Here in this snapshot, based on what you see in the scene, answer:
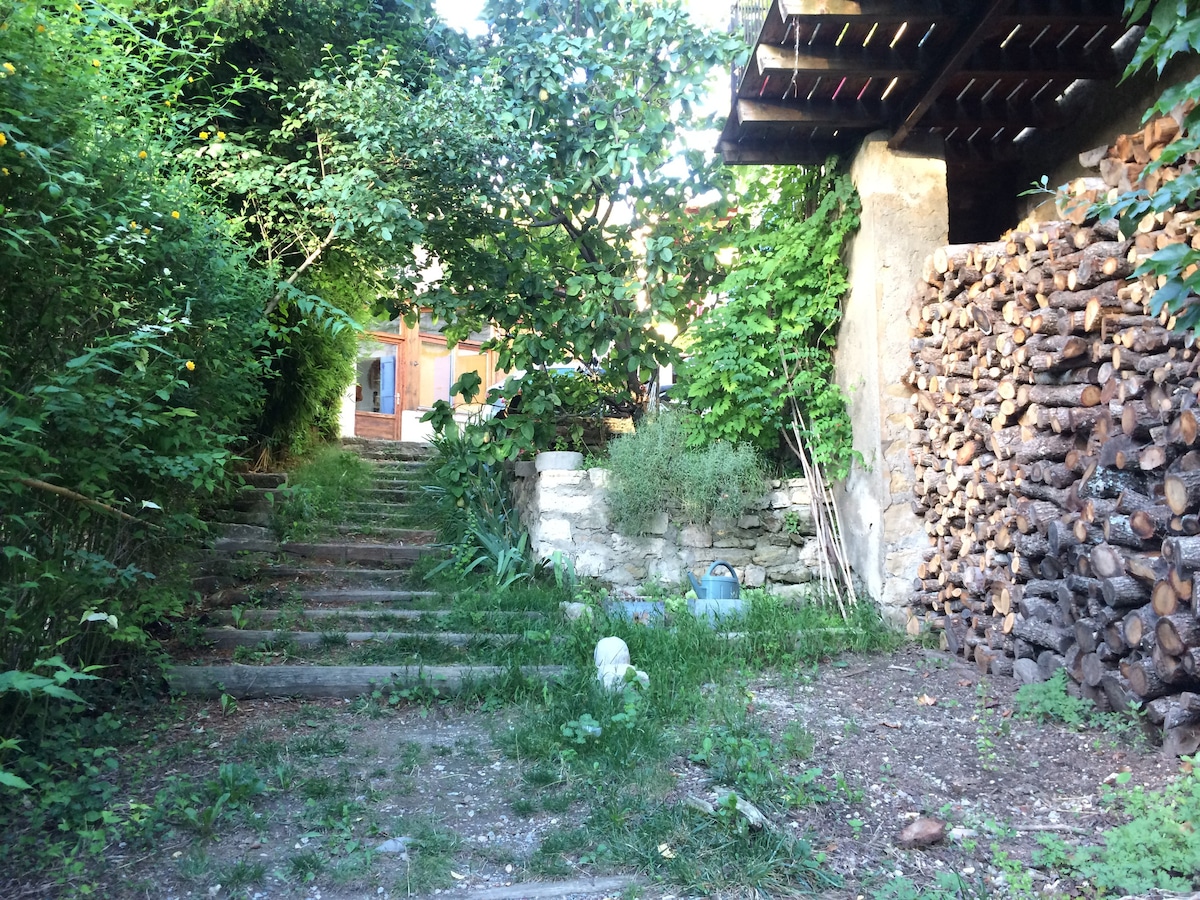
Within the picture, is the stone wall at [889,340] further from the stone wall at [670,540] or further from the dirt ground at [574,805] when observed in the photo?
the dirt ground at [574,805]

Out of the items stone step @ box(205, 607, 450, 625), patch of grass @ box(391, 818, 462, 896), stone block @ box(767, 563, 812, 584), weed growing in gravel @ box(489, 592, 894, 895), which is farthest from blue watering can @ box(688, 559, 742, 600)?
patch of grass @ box(391, 818, 462, 896)

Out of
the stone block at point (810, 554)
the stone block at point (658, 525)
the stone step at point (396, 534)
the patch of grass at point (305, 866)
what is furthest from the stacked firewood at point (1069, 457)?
the stone step at point (396, 534)

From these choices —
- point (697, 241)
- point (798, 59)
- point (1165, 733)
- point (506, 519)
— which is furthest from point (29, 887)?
point (697, 241)

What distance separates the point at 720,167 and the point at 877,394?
239 centimetres

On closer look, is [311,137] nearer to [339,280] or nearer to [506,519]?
[339,280]

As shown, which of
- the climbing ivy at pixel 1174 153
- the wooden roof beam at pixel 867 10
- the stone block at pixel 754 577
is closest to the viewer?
the climbing ivy at pixel 1174 153

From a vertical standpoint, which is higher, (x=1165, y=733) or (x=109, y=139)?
(x=109, y=139)

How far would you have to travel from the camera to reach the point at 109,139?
3.21m

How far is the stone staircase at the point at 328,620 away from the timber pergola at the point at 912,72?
12.0ft

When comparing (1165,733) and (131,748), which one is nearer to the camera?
(1165,733)

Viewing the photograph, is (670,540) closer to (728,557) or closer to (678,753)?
(728,557)

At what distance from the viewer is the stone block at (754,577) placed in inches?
236

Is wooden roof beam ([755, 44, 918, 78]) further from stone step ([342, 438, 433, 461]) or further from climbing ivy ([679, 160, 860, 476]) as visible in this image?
stone step ([342, 438, 433, 461])

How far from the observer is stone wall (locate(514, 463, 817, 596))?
6.04m
